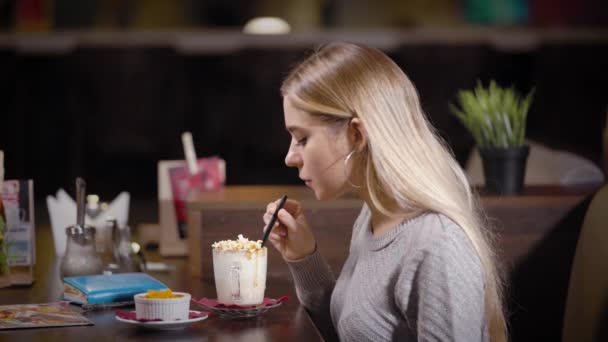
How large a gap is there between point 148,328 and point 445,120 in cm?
257

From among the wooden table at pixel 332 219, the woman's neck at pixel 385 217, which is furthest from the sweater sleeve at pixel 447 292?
the wooden table at pixel 332 219

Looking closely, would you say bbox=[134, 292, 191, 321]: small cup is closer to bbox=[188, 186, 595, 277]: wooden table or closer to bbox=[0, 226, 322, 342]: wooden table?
bbox=[0, 226, 322, 342]: wooden table

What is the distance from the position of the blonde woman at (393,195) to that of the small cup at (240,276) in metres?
0.15

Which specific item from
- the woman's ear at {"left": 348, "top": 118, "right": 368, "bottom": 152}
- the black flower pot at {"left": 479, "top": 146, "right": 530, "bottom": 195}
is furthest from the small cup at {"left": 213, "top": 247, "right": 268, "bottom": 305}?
the black flower pot at {"left": 479, "top": 146, "right": 530, "bottom": 195}

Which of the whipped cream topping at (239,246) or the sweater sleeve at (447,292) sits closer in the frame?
the sweater sleeve at (447,292)

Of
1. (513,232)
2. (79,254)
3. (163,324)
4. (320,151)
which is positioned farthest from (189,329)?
(513,232)

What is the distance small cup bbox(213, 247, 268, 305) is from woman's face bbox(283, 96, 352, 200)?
16cm

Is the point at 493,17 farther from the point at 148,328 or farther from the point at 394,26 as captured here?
the point at 148,328

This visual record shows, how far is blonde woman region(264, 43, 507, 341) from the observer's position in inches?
53.2

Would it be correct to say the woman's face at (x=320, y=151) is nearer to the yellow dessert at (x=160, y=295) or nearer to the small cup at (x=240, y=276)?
the small cup at (x=240, y=276)

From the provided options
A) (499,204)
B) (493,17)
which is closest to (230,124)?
(493,17)

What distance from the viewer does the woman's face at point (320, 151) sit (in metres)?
1.50

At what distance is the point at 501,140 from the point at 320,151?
0.88 m

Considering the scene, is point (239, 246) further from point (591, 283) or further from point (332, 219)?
point (591, 283)
